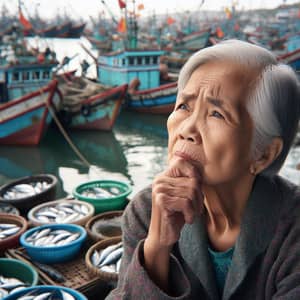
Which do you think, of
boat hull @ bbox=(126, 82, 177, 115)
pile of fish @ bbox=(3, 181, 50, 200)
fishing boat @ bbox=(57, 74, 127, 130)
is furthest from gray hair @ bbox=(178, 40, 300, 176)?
boat hull @ bbox=(126, 82, 177, 115)

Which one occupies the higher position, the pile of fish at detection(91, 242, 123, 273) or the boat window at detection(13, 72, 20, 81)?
the pile of fish at detection(91, 242, 123, 273)

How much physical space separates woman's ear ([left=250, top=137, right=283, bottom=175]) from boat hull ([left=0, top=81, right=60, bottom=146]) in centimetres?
1162

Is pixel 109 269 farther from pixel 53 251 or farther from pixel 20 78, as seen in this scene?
pixel 20 78

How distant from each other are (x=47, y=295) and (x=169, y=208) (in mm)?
2140

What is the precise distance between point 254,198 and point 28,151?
12076 mm

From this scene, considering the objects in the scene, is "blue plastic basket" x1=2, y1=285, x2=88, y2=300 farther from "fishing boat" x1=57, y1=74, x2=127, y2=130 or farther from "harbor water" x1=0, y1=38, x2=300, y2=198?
"fishing boat" x1=57, y1=74, x2=127, y2=130

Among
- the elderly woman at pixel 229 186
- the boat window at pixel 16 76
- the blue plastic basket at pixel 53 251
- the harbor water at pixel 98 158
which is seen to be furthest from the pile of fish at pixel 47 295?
the boat window at pixel 16 76

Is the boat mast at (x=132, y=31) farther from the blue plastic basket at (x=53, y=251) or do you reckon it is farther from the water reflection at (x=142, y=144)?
the blue plastic basket at (x=53, y=251)

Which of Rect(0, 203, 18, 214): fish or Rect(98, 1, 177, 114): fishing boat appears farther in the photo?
Rect(98, 1, 177, 114): fishing boat

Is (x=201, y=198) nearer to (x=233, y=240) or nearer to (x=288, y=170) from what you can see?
(x=233, y=240)

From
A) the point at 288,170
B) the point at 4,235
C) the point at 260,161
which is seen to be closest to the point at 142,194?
the point at 260,161

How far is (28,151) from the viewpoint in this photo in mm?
12625

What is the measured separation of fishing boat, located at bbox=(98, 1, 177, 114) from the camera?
55.7 feet

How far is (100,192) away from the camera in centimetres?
528
